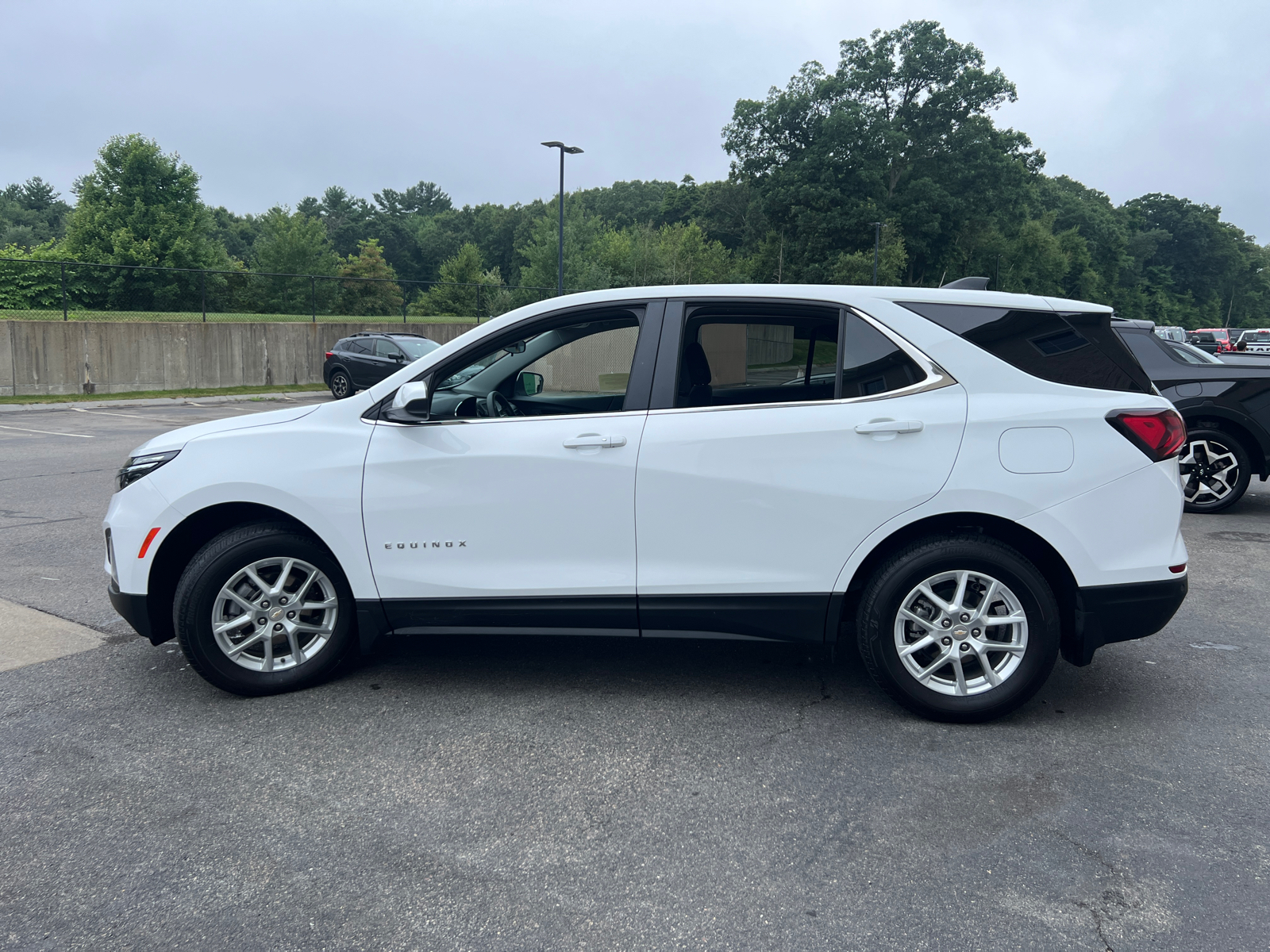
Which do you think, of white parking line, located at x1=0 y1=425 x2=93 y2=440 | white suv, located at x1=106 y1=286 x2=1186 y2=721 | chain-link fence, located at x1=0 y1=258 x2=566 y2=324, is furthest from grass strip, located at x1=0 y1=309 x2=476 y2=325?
white suv, located at x1=106 y1=286 x2=1186 y2=721

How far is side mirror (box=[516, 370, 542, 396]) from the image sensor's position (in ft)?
14.1

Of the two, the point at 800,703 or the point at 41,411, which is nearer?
the point at 800,703

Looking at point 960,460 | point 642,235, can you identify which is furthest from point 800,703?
point 642,235

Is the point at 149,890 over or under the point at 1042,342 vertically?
under

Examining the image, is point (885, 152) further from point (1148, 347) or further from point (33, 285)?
point (1148, 347)

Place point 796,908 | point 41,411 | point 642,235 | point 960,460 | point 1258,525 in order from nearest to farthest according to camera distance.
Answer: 1. point 796,908
2. point 960,460
3. point 1258,525
4. point 41,411
5. point 642,235

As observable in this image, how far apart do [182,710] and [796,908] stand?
Result: 2735mm

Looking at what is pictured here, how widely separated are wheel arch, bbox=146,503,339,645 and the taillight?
3.24 meters

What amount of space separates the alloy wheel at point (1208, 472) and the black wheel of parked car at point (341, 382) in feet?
64.6

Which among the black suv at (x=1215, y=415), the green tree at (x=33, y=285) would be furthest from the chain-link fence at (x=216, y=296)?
the black suv at (x=1215, y=415)

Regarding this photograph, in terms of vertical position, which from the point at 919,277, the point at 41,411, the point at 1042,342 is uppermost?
the point at 919,277

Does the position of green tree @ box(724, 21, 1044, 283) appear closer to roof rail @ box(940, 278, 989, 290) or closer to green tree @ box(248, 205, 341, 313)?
green tree @ box(248, 205, 341, 313)

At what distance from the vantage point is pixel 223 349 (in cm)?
2667

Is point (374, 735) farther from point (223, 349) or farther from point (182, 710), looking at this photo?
point (223, 349)
